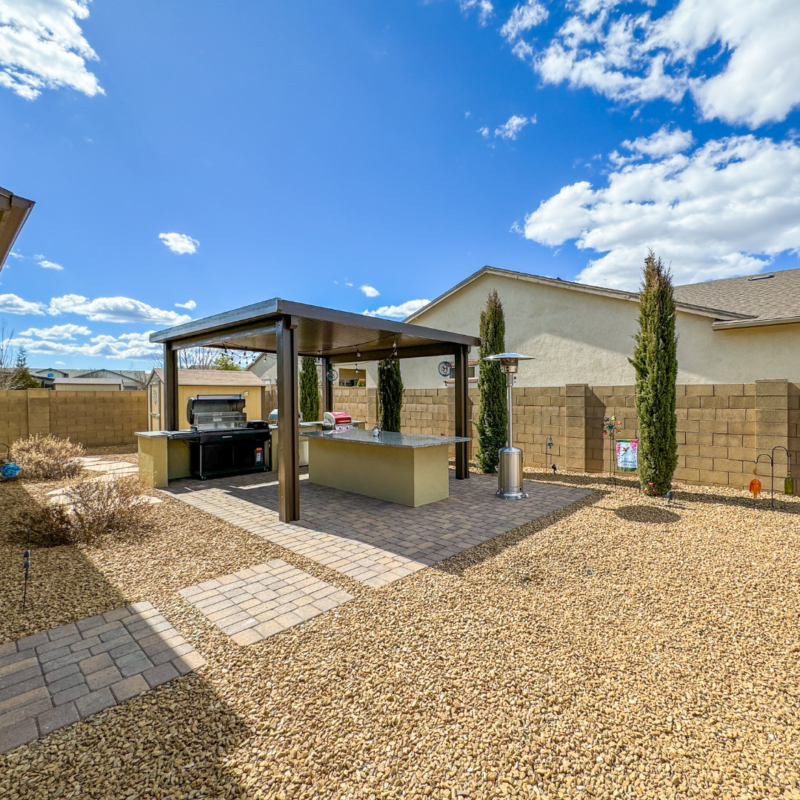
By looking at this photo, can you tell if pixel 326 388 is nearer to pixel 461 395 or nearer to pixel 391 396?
pixel 391 396

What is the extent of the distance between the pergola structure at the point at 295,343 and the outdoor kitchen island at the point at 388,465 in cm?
111

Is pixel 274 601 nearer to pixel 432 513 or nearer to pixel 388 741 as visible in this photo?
pixel 388 741

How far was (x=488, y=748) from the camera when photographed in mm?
1896

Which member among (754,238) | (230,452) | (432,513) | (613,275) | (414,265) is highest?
(613,275)

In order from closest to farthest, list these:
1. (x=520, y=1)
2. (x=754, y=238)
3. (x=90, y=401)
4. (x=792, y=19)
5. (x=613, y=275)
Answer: (x=792, y=19), (x=520, y=1), (x=90, y=401), (x=754, y=238), (x=613, y=275)

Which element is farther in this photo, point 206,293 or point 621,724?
point 206,293

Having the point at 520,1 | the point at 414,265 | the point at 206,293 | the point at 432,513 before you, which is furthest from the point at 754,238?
the point at 206,293

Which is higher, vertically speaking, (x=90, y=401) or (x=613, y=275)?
(x=613, y=275)

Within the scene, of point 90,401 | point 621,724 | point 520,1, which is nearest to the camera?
point 621,724

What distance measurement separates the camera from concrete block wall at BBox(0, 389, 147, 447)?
11672mm

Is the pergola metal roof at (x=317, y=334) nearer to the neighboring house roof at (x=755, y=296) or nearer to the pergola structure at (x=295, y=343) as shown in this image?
the pergola structure at (x=295, y=343)

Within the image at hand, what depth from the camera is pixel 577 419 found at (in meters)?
8.59

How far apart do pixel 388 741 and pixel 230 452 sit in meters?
7.58

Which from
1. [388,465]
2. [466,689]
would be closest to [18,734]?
[466,689]
